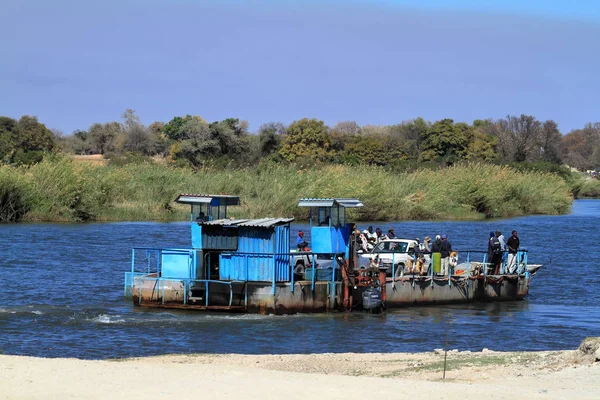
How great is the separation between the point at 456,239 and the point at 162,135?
80790 mm

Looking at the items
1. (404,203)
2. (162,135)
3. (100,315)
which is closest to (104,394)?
(100,315)

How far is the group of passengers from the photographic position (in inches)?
1369

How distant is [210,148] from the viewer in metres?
109

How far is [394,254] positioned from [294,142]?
287ft

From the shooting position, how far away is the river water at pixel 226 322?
81.7 feet

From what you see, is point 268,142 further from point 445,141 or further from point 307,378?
point 307,378

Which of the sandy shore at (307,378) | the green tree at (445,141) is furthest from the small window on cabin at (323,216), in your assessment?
the green tree at (445,141)

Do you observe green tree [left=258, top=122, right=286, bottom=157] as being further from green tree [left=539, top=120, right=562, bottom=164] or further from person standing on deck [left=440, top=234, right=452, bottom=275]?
person standing on deck [left=440, top=234, right=452, bottom=275]

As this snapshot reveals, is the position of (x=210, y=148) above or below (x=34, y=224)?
above

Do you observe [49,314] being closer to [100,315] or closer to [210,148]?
[100,315]

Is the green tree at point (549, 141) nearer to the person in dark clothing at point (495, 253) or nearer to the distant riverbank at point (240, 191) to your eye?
the distant riverbank at point (240, 191)

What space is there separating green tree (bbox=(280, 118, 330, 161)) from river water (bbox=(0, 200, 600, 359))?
235 ft

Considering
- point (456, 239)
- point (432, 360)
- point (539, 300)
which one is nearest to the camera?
point (432, 360)

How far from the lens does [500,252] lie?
114ft
